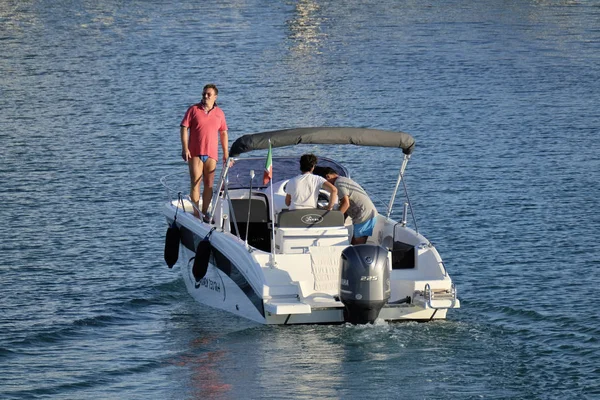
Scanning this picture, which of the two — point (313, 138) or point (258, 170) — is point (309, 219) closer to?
point (313, 138)

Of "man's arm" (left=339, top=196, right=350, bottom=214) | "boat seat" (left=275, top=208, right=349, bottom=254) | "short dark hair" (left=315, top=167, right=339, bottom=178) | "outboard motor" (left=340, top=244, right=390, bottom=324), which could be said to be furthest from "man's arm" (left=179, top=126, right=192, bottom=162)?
"outboard motor" (left=340, top=244, right=390, bottom=324)

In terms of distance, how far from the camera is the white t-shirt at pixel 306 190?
1383 centimetres

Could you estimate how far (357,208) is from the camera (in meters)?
14.1

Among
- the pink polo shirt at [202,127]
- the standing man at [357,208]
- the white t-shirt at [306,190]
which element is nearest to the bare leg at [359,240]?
the standing man at [357,208]

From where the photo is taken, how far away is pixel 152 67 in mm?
36562

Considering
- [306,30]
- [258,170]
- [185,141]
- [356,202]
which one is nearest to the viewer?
[356,202]

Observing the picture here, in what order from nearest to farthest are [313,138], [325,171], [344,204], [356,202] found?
[344,204], [356,202], [313,138], [325,171]

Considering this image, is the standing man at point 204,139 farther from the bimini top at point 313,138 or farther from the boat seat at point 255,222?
the bimini top at point 313,138

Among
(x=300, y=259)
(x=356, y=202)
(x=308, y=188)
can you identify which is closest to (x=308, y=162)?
(x=308, y=188)

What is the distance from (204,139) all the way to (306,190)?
183 centimetres

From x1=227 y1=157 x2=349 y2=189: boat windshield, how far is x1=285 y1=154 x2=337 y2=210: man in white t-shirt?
1791mm

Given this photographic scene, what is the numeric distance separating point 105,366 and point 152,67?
24.6 m

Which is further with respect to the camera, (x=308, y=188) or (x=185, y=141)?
(x=185, y=141)

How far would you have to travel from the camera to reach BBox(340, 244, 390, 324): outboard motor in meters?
12.6
